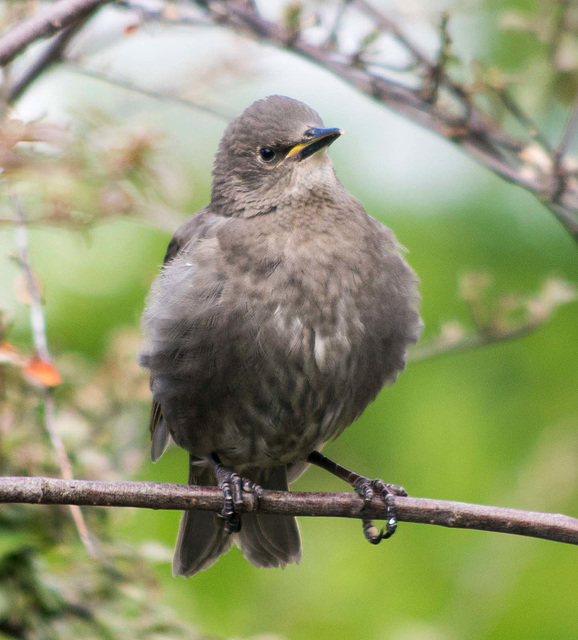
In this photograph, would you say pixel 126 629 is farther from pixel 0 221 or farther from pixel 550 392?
pixel 550 392

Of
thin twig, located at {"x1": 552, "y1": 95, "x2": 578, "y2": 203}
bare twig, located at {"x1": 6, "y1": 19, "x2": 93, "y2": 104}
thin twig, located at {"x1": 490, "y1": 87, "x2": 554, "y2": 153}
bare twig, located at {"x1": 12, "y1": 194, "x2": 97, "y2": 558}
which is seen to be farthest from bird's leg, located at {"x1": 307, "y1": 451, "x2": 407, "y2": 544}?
bare twig, located at {"x1": 6, "y1": 19, "x2": 93, "y2": 104}

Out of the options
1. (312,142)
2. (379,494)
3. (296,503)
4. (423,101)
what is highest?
(423,101)

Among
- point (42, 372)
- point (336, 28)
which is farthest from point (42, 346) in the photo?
point (336, 28)

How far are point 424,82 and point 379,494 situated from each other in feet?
4.87

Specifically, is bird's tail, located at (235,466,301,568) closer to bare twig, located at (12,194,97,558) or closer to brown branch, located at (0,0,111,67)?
bare twig, located at (12,194,97,558)

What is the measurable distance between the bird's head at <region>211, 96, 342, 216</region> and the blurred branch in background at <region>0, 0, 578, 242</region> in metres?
0.22

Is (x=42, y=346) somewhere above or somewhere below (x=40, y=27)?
below

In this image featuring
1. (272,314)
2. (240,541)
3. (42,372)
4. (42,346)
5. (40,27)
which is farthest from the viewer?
(240,541)

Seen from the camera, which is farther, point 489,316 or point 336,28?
point 489,316

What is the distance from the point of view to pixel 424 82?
12.0 ft

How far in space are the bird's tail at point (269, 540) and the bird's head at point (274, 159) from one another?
1.21 metres

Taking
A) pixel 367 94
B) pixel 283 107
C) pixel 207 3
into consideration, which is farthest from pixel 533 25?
pixel 207 3

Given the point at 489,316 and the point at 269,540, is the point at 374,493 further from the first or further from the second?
the point at 489,316

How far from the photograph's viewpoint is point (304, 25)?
11.5ft
